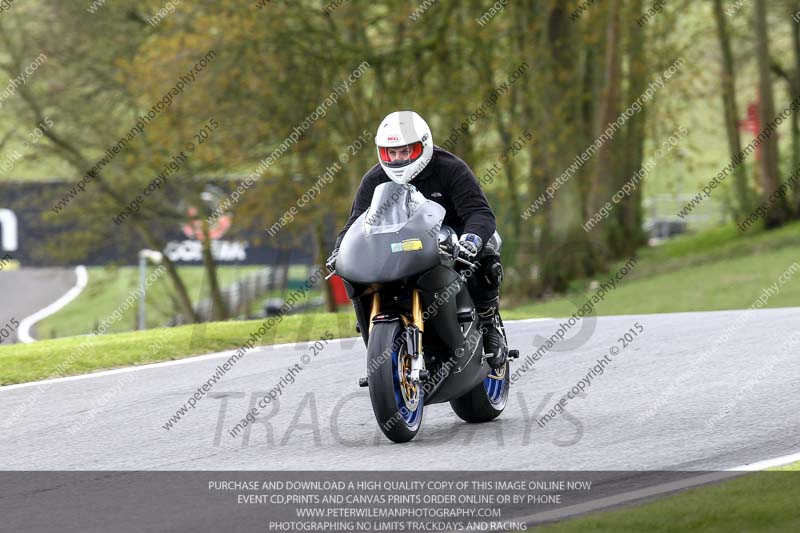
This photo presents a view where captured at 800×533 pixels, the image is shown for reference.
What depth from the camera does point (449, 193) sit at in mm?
7840

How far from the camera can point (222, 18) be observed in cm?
2470

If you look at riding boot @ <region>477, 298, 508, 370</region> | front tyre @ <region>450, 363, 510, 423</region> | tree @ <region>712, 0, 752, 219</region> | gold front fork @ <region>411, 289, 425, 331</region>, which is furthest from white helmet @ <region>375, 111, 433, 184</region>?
tree @ <region>712, 0, 752, 219</region>

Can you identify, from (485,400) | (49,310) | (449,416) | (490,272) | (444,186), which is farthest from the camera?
(49,310)

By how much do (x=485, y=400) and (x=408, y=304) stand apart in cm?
104

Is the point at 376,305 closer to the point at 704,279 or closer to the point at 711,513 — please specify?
the point at 711,513

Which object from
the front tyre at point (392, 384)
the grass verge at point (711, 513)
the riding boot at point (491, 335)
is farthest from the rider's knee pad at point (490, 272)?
the grass verge at point (711, 513)

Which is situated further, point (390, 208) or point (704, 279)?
point (704, 279)

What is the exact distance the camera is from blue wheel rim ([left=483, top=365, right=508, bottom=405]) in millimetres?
8258

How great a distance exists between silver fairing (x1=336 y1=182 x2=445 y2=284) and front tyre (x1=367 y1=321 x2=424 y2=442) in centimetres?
31

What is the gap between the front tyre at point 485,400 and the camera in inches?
316

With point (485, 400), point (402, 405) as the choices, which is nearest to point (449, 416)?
point (485, 400)

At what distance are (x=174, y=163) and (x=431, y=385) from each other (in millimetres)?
19570

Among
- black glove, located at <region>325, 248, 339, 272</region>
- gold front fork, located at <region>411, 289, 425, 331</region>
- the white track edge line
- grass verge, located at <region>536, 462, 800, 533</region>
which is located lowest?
the white track edge line

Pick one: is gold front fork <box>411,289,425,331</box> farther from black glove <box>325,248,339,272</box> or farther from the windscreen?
black glove <box>325,248,339,272</box>
